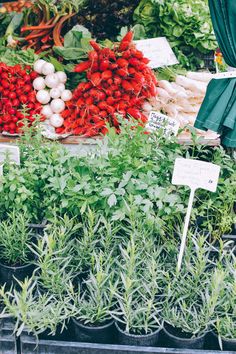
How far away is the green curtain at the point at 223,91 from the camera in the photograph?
2404mm

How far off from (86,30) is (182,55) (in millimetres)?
842

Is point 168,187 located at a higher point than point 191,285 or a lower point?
higher

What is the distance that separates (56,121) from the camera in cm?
376

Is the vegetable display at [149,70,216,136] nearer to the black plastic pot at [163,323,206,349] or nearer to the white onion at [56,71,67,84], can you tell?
the white onion at [56,71,67,84]

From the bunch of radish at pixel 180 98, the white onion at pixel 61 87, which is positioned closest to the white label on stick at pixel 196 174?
the bunch of radish at pixel 180 98

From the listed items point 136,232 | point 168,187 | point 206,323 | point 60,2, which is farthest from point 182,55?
point 206,323

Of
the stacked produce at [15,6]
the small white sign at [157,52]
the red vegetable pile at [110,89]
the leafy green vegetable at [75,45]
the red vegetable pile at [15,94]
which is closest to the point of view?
the red vegetable pile at [110,89]

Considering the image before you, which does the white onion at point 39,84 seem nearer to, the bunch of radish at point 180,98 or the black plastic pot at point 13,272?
the bunch of radish at point 180,98

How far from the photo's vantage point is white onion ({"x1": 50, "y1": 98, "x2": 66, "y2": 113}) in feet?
12.6

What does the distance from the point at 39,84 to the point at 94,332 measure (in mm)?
2376

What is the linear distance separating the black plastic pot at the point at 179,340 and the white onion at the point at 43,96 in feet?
7.67

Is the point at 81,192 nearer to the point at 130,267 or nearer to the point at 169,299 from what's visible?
the point at 130,267

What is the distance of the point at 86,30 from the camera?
4.19m

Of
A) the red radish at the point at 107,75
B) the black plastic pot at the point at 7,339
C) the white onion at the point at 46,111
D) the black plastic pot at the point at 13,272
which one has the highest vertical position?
the red radish at the point at 107,75
